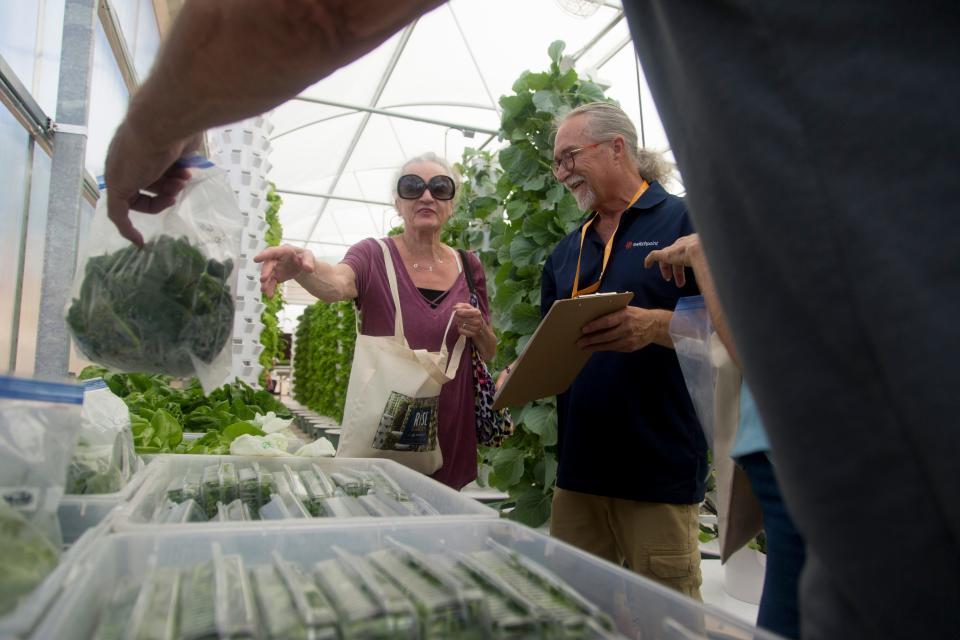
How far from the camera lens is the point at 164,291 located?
98 centimetres

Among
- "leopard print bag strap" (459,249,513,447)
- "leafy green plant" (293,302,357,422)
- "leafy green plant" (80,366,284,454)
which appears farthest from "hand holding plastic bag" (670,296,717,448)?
"leafy green plant" (293,302,357,422)

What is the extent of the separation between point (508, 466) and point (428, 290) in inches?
62.5

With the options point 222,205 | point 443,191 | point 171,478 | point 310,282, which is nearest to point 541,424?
point 443,191

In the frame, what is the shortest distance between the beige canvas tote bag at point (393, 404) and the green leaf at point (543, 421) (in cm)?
136

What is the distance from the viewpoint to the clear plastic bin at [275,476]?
0.86 metres

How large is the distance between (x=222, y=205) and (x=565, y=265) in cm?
149

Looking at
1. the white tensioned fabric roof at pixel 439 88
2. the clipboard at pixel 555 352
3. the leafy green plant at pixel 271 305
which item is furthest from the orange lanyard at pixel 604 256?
the leafy green plant at pixel 271 305

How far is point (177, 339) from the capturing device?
99 centimetres

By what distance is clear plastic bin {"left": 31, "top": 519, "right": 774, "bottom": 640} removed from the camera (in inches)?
24.9

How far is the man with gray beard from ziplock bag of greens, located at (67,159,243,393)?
989 millimetres

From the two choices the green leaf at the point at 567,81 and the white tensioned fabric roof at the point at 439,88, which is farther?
the white tensioned fabric roof at the point at 439,88

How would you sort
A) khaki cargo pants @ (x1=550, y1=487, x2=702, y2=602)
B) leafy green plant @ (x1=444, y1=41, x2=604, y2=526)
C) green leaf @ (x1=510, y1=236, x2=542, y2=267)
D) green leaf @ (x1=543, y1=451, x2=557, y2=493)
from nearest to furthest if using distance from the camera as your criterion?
khaki cargo pants @ (x1=550, y1=487, x2=702, y2=602), green leaf @ (x1=543, y1=451, x2=557, y2=493), leafy green plant @ (x1=444, y1=41, x2=604, y2=526), green leaf @ (x1=510, y1=236, x2=542, y2=267)

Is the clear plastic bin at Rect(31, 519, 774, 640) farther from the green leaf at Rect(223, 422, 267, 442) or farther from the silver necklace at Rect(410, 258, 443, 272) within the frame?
the silver necklace at Rect(410, 258, 443, 272)

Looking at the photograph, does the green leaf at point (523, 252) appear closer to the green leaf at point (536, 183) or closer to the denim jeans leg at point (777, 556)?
the green leaf at point (536, 183)
